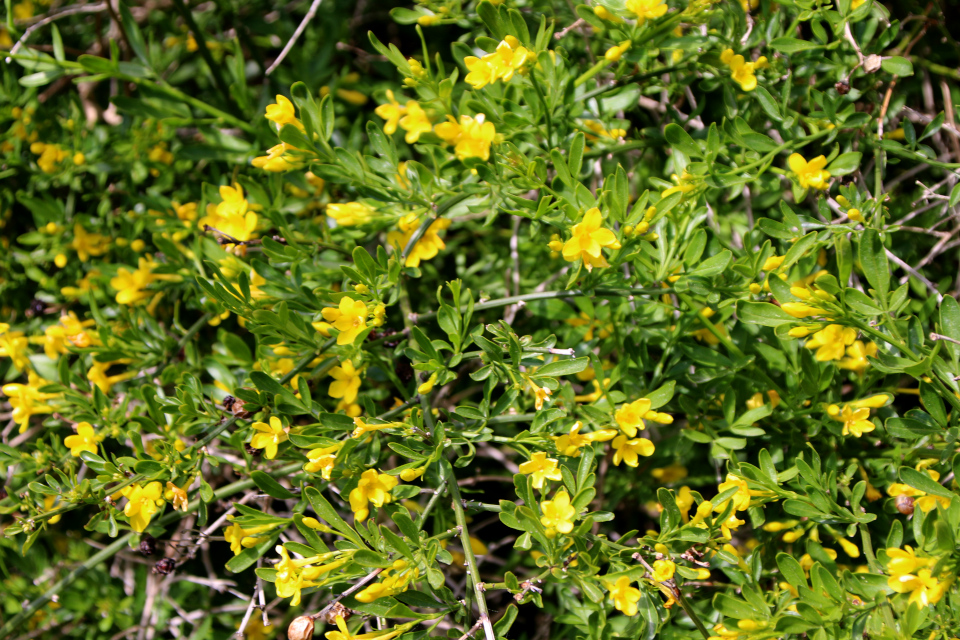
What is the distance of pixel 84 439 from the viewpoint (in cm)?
167

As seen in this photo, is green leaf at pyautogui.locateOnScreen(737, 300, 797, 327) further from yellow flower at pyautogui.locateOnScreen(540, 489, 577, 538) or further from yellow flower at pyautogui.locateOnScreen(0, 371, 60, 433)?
→ yellow flower at pyautogui.locateOnScreen(0, 371, 60, 433)

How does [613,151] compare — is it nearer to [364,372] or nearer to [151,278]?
[364,372]

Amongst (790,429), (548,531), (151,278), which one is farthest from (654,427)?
(151,278)

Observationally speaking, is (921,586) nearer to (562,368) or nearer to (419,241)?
(562,368)

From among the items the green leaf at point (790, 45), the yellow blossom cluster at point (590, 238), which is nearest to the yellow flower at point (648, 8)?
the green leaf at point (790, 45)

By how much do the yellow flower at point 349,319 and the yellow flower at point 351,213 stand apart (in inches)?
13.8

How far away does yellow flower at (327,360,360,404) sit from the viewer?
161cm

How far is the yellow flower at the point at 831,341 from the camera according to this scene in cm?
147

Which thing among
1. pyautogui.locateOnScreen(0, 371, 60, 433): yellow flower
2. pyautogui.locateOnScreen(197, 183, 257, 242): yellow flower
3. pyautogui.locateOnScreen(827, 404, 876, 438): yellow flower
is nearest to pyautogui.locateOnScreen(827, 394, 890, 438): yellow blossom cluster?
pyautogui.locateOnScreen(827, 404, 876, 438): yellow flower

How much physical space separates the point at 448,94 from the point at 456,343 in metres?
0.62

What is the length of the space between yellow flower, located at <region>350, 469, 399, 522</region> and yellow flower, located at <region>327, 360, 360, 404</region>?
9.5 inches

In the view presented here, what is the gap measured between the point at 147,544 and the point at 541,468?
1.11m

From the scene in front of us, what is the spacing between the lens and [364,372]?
1.71 meters

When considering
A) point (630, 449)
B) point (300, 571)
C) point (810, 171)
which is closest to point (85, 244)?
point (300, 571)
